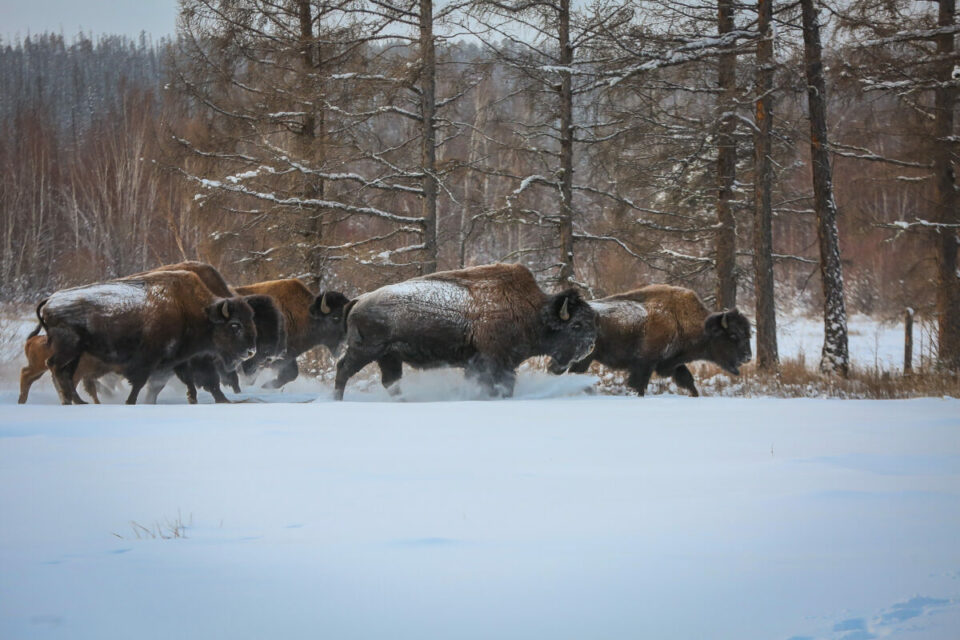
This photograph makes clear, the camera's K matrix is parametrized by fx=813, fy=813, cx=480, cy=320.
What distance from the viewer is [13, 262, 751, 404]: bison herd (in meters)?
8.89

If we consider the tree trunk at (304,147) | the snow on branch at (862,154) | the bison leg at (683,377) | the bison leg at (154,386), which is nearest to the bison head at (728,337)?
the bison leg at (683,377)

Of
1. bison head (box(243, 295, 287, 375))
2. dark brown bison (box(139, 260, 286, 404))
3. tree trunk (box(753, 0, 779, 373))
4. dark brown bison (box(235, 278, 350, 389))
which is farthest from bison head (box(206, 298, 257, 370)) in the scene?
tree trunk (box(753, 0, 779, 373))

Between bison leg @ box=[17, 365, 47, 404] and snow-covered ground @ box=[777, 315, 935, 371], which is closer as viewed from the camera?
bison leg @ box=[17, 365, 47, 404]

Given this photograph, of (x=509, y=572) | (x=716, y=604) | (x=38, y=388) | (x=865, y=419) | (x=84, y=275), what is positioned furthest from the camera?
(x=84, y=275)

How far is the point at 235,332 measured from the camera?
9773 mm

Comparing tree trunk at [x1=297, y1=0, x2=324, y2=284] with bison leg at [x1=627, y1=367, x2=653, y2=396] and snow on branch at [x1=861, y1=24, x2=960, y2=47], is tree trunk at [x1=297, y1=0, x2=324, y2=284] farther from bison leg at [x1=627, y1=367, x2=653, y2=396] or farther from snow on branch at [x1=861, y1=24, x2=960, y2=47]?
snow on branch at [x1=861, y1=24, x2=960, y2=47]

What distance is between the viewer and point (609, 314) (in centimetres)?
1167

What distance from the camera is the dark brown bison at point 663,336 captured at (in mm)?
11531

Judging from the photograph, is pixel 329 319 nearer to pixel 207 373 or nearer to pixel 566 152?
pixel 207 373

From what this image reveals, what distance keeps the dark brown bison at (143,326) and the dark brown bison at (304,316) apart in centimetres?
263

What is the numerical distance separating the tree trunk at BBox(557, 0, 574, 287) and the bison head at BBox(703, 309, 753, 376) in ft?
13.9

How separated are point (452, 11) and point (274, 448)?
12.9 meters

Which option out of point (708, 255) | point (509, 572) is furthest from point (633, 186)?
point (509, 572)

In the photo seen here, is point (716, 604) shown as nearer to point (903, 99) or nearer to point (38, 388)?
point (38, 388)
